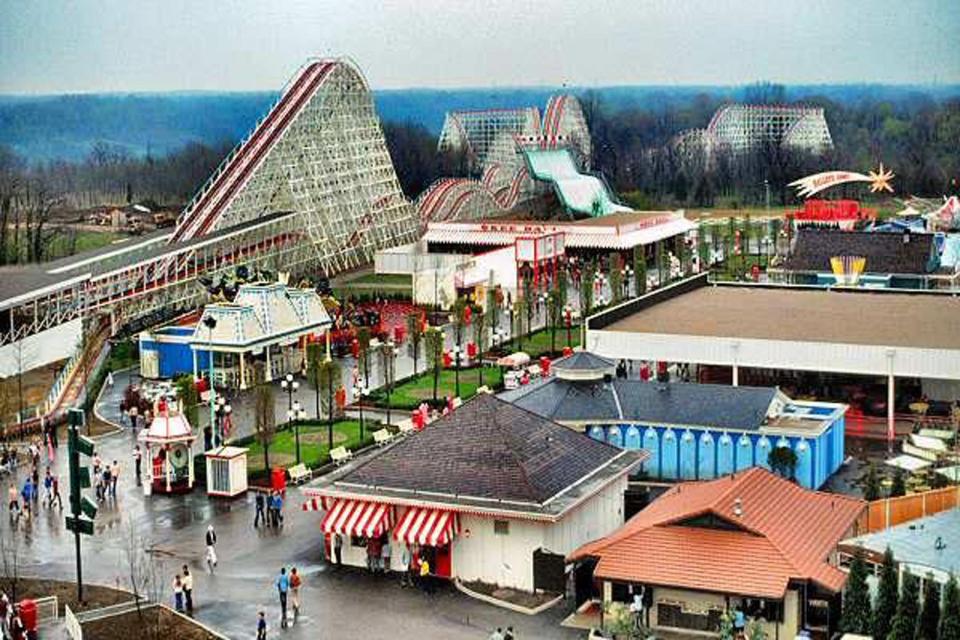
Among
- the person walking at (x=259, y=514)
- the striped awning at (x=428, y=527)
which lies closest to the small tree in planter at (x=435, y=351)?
the person walking at (x=259, y=514)

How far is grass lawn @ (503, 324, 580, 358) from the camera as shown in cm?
4181

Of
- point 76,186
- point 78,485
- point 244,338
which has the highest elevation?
point 76,186

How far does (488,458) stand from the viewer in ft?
77.4

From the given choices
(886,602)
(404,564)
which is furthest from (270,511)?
(886,602)

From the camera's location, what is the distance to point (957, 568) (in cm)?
1933

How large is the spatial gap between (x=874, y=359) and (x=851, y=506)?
362 inches

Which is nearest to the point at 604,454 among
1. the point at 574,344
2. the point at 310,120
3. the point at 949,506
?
the point at 949,506

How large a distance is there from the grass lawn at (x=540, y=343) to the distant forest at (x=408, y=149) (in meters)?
38.8

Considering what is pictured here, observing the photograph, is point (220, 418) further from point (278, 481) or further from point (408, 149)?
point (408, 149)

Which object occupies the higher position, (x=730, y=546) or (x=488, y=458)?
(x=488, y=458)

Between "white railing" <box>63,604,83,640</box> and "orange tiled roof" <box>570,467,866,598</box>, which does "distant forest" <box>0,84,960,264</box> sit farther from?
"orange tiled roof" <box>570,467,866,598</box>

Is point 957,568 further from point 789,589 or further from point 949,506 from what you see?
point 949,506

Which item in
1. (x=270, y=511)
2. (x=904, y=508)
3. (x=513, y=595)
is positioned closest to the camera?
(x=513, y=595)

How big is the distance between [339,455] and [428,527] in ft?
24.0
